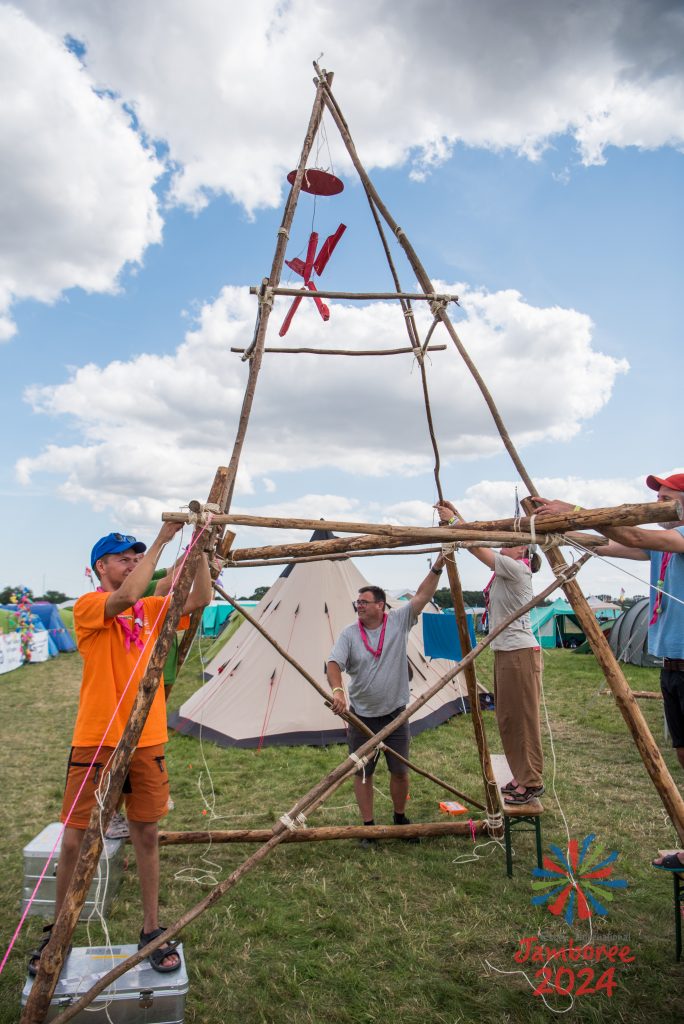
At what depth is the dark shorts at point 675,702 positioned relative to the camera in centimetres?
300

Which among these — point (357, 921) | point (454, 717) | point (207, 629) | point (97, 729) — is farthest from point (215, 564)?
point (207, 629)

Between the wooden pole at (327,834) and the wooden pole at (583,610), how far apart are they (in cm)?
174

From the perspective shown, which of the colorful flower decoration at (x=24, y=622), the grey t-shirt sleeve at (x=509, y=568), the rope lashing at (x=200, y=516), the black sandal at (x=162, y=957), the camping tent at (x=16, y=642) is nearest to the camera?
the black sandal at (x=162, y=957)

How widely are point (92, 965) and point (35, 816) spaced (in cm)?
304

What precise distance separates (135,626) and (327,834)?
2201 mm

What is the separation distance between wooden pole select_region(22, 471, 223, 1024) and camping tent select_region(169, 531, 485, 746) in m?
4.85

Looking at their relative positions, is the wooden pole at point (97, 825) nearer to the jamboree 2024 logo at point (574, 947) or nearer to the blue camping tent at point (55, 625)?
the jamboree 2024 logo at point (574, 947)

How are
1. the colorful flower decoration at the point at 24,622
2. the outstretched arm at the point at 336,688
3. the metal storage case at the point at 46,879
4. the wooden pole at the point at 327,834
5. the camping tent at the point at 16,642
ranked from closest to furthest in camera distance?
the metal storage case at the point at 46,879
the outstretched arm at the point at 336,688
the wooden pole at the point at 327,834
the camping tent at the point at 16,642
the colorful flower decoration at the point at 24,622

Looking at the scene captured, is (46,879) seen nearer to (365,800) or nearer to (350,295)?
(365,800)

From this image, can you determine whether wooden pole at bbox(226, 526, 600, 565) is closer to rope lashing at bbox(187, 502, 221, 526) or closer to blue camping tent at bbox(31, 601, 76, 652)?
rope lashing at bbox(187, 502, 221, 526)

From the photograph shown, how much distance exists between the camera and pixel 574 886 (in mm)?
3330

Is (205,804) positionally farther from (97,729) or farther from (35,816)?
(97,729)

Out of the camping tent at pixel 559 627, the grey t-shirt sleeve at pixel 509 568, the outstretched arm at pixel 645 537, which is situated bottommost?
the camping tent at pixel 559 627

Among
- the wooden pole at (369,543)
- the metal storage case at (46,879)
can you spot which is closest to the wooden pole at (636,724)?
the wooden pole at (369,543)
